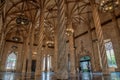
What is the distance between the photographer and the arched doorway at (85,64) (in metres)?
16.8

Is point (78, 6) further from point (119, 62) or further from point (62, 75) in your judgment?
point (62, 75)

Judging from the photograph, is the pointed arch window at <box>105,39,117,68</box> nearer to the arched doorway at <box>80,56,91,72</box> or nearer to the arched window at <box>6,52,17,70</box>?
the arched doorway at <box>80,56,91,72</box>

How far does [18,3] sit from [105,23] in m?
12.9

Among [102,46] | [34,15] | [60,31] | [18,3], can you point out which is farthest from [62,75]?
[18,3]

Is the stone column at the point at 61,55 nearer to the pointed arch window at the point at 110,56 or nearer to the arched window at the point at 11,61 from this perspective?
the pointed arch window at the point at 110,56

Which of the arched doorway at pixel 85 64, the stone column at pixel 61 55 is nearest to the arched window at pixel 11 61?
the arched doorway at pixel 85 64

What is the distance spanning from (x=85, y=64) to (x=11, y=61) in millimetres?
15439

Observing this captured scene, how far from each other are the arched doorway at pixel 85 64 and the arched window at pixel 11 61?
46.2ft

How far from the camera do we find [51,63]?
24.5m

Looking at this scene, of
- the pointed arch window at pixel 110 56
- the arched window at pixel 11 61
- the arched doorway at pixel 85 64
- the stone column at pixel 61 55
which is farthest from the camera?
the arched window at pixel 11 61

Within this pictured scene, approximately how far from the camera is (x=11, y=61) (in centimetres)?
2202

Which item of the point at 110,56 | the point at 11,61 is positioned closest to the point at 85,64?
the point at 110,56

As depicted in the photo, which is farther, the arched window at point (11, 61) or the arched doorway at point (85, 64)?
the arched window at point (11, 61)

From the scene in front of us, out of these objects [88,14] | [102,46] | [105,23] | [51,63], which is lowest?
[51,63]
